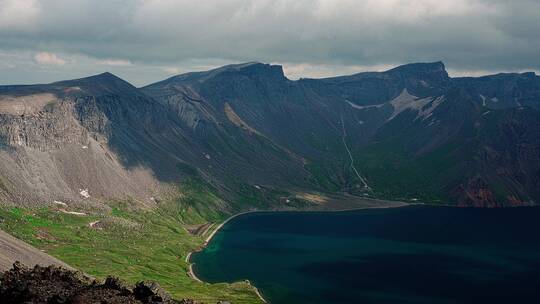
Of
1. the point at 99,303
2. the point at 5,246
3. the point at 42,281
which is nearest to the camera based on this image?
the point at 99,303

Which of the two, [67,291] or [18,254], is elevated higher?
[67,291]

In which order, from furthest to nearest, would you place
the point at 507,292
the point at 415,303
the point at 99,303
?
the point at 507,292, the point at 415,303, the point at 99,303

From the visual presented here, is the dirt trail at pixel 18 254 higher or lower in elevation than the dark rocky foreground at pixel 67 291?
lower

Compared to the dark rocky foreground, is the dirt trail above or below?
below

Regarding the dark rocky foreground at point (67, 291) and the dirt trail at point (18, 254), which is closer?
the dark rocky foreground at point (67, 291)

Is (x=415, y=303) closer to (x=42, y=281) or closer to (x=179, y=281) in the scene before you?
(x=179, y=281)

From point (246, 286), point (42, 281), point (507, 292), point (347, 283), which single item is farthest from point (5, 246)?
point (507, 292)

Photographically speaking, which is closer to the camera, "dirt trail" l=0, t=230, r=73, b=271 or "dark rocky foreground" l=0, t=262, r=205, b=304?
"dark rocky foreground" l=0, t=262, r=205, b=304

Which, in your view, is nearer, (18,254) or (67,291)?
(67,291)
